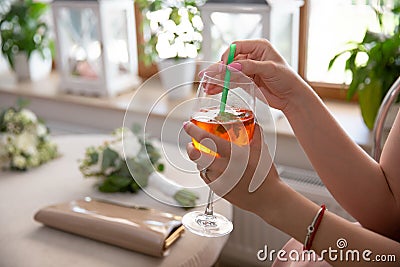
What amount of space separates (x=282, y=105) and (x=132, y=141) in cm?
Result: 28

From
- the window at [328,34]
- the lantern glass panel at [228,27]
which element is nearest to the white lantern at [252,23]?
the lantern glass panel at [228,27]

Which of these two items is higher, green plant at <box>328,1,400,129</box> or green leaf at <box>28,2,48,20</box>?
green leaf at <box>28,2,48,20</box>

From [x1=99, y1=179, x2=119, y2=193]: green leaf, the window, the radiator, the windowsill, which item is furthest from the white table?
the window

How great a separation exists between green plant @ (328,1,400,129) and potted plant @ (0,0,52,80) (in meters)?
1.48

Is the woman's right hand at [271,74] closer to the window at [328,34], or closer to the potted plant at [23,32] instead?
the window at [328,34]

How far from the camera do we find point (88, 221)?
45.8 inches

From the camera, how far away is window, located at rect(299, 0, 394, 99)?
1896mm

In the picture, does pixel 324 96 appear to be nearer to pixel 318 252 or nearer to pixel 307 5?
pixel 307 5

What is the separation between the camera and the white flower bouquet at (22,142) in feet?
5.12

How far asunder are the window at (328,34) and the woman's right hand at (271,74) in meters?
1.07

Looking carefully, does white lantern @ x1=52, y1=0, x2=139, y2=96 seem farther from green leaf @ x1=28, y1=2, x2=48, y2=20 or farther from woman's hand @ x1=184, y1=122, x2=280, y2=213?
woman's hand @ x1=184, y1=122, x2=280, y2=213

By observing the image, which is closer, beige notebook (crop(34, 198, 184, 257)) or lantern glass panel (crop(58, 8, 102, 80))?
beige notebook (crop(34, 198, 184, 257))

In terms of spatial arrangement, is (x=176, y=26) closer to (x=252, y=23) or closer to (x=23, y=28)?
(x=252, y=23)

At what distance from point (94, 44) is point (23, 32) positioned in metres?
0.39
